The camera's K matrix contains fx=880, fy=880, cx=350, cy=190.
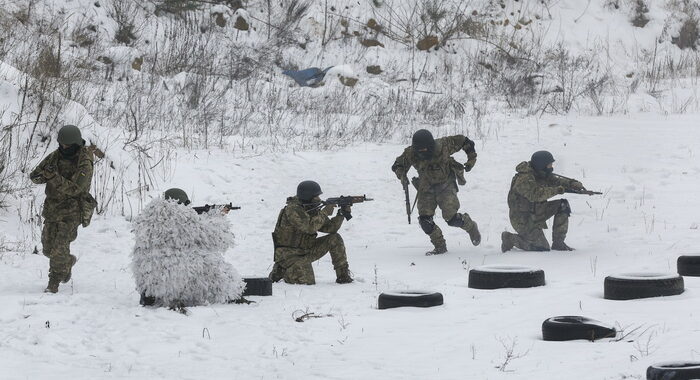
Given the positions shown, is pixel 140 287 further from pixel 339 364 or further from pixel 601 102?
pixel 601 102

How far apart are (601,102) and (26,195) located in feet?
41.0

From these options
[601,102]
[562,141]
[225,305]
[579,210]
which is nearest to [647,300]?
[225,305]

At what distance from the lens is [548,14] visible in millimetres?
25812

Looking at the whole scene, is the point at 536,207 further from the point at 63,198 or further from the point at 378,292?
the point at 63,198

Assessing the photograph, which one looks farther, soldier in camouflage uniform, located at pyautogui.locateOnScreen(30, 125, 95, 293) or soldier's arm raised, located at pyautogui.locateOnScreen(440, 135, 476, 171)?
soldier's arm raised, located at pyautogui.locateOnScreen(440, 135, 476, 171)

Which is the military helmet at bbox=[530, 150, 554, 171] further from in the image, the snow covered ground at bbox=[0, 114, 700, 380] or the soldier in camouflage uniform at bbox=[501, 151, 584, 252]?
the snow covered ground at bbox=[0, 114, 700, 380]

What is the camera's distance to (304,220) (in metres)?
8.75

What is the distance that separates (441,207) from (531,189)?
3.80 ft

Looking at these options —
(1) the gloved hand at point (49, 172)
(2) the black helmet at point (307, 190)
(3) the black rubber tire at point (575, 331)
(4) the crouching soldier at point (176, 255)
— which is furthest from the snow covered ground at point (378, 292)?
(1) the gloved hand at point (49, 172)

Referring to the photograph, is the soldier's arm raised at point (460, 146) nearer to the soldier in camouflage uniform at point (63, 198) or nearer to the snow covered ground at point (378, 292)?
the snow covered ground at point (378, 292)

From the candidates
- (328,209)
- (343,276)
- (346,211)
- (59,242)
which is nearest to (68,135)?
(59,242)

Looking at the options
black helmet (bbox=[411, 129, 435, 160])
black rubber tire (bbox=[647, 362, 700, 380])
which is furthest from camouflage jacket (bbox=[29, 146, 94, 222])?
black rubber tire (bbox=[647, 362, 700, 380])

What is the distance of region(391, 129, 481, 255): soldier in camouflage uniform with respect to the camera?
11188 millimetres

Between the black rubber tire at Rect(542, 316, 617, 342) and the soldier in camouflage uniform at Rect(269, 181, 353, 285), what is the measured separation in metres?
3.33
